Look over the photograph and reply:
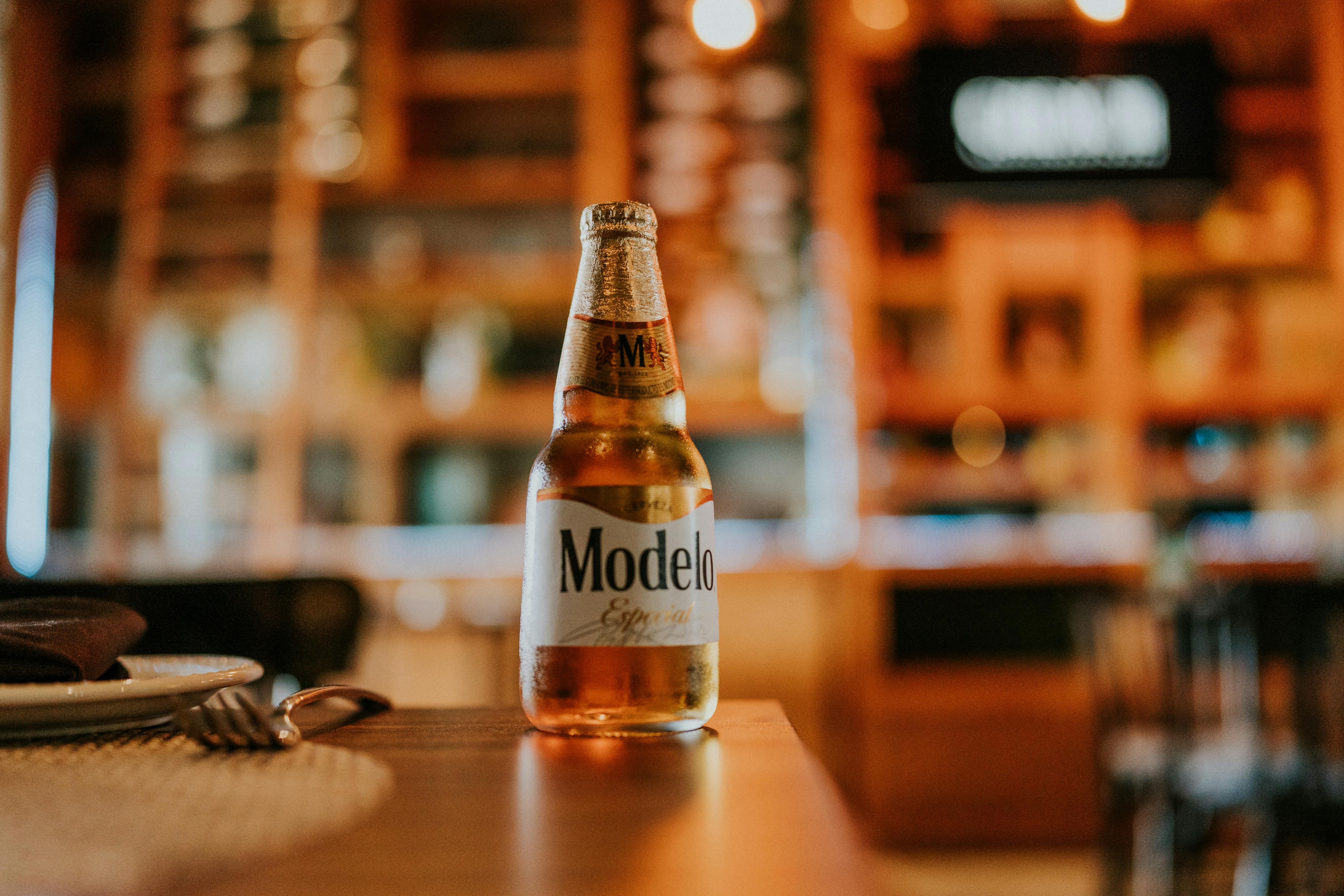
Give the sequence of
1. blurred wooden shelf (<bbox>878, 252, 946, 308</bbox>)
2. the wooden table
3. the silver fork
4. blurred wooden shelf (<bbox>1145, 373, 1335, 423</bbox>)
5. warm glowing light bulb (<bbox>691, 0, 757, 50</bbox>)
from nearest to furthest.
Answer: the wooden table < the silver fork < warm glowing light bulb (<bbox>691, 0, 757, 50</bbox>) < blurred wooden shelf (<bbox>1145, 373, 1335, 423</bbox>) < blurred wooden shelf (<bbox>878, 252, 946, 308</bbox>)

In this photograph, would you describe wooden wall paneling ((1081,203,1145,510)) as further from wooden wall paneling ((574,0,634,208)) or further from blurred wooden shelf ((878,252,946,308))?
wooden wall paneling ((574,0,634,208))

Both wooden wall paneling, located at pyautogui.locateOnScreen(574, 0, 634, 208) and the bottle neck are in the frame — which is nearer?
the bottle neck

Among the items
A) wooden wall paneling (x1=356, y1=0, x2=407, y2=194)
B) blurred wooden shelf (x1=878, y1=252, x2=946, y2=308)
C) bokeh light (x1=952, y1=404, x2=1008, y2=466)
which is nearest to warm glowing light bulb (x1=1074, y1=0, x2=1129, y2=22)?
blurred wooden shelf (x1=878, y1=252, x2=946, y2=308)

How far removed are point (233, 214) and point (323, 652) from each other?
10.3 ft

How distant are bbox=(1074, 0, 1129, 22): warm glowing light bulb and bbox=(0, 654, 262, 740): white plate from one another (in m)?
3.08

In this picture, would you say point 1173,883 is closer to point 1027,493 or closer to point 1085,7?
point 1027,493

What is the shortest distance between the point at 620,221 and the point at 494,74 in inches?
132

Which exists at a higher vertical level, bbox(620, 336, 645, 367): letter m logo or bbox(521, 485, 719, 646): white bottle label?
bbox(620, 336, 645, 367): letter m logo

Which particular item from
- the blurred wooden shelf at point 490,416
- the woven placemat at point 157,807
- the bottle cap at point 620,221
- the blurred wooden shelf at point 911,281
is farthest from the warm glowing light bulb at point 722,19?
the woven placemat at point 157,807

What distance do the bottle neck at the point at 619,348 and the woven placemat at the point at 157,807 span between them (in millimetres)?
235

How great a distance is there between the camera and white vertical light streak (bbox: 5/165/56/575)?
12.2 feet

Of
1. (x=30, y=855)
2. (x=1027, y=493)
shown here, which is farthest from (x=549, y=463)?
(x=1027, y=493)

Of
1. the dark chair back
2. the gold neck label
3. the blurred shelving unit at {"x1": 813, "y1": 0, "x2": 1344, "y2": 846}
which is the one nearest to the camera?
the gold neck label

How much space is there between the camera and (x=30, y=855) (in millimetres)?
307
